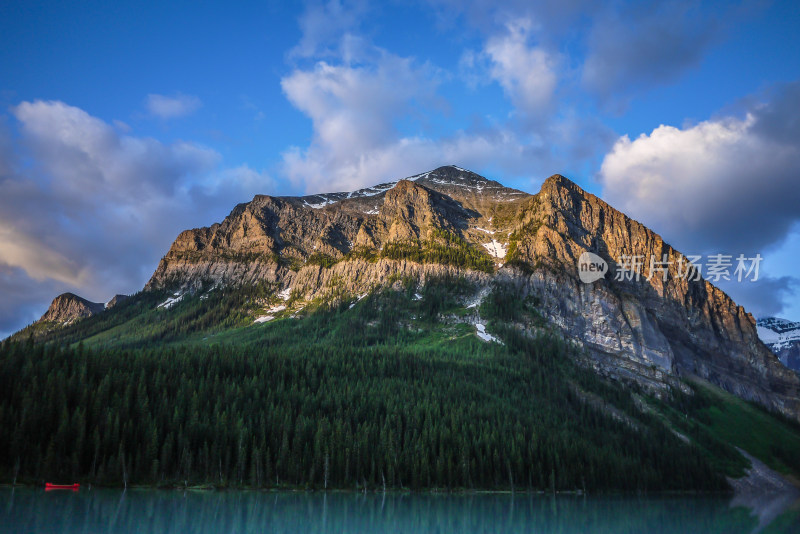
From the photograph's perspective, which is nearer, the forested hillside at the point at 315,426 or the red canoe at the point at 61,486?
the red canoe at the point at 61,486

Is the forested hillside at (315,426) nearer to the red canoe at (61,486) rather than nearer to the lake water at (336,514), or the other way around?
the red canoe at (61,486)

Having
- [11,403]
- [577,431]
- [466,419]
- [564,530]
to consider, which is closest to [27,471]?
[11,403]

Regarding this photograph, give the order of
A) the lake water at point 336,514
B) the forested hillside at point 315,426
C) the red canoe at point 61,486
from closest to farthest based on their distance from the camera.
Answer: the lake water at point 336,514 → the red canoe at point 61,486 → the forested hillside at point 315,426

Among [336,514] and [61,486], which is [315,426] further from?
[336,514]

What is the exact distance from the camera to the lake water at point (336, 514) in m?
44.0

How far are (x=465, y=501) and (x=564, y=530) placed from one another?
32.8m

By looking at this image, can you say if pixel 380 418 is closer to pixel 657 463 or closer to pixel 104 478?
pixel 104 478

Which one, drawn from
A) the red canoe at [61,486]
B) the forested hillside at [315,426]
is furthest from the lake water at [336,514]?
the forested hillside at [315,426]

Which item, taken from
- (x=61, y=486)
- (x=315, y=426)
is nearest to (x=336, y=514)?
(x=61, y=486)

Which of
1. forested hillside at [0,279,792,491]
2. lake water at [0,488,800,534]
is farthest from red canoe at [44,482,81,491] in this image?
forested hillside at [0,279,792,491]

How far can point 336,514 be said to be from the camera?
58781 mm

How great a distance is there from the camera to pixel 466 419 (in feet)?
374

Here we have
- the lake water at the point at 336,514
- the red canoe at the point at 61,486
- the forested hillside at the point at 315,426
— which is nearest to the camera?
the lake water at the point at 336,514

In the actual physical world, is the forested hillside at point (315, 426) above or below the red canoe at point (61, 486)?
above
